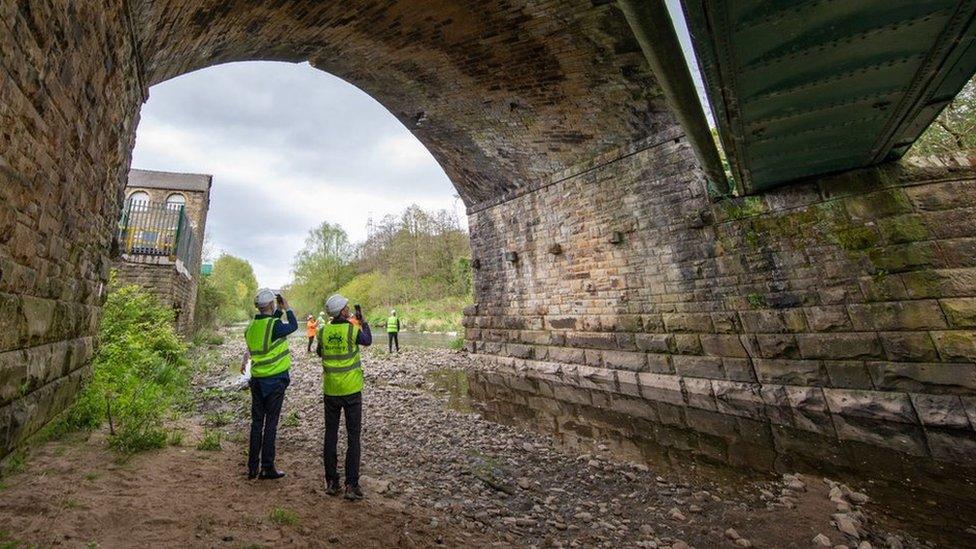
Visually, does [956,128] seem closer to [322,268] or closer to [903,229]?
[903,229]

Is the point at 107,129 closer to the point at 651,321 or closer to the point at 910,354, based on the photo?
the point at 651,321

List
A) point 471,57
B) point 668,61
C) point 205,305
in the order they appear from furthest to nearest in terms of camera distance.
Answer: point 205,305, point 471,57, point 668,61

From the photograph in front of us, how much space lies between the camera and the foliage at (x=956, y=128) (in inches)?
243

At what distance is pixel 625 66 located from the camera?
669cm

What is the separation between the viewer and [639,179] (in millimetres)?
7777

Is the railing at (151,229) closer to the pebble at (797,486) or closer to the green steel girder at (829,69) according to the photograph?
the green steel girder at (829,69)

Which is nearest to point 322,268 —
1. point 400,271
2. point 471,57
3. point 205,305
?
point 400,271

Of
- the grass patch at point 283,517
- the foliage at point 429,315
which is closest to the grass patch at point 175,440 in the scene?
the grass patch at point 283,517

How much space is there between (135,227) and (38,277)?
368 inches

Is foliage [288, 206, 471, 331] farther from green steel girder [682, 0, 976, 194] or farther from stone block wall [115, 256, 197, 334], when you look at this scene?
green steel girder [682, 0, 976, 194]

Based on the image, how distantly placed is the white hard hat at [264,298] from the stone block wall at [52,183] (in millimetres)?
1411

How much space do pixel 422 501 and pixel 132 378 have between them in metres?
4.61

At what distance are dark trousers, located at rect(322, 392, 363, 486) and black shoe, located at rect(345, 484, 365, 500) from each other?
0.02 m

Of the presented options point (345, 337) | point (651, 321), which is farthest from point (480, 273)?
point (345, 337)
